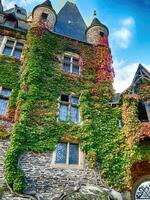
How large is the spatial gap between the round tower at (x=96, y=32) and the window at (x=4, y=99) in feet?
30.9

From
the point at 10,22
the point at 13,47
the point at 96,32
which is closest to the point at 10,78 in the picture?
the point at 13,47

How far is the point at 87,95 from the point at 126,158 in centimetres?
526

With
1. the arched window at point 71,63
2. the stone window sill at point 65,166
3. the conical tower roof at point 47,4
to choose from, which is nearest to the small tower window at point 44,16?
the conical tower roof at point 47,4

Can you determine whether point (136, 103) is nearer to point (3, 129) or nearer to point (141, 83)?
point (141, 83)

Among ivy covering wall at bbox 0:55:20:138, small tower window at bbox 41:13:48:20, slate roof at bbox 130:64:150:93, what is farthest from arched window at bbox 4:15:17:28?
slate roof at bbox 130:64:150:93

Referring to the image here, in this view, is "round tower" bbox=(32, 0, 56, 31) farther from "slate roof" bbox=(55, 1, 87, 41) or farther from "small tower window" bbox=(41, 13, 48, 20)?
"slate roof" bbox=(55, 1, 87, 41)

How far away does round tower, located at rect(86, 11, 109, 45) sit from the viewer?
76.1 feet

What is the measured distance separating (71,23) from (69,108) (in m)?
13.7

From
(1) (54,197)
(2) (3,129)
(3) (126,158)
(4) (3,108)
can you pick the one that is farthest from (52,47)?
(1) (54,197)

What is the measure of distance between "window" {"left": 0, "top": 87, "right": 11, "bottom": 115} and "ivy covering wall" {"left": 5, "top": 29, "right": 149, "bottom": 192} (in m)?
0.95

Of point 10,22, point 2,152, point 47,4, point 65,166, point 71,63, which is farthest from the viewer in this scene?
point 47,4

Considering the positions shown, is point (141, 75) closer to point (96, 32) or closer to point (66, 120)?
point (96, 32)

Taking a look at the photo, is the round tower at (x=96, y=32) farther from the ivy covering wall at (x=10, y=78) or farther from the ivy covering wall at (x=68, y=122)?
the ivy covering wall at (x=10, y=78)

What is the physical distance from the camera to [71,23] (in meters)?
28.1
